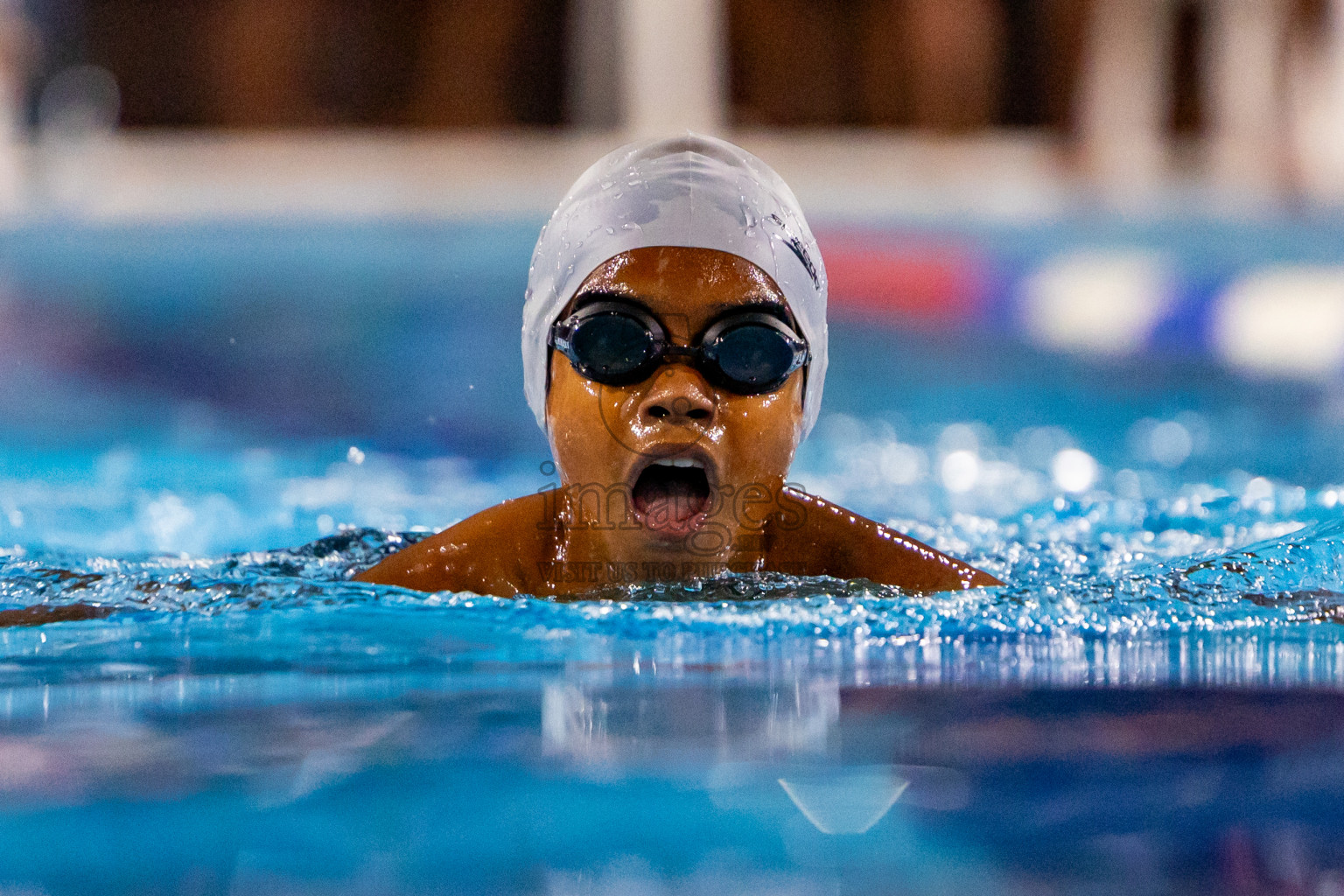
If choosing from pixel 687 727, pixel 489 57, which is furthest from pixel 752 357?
pixel 489 57

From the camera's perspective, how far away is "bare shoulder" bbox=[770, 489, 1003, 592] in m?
1.85

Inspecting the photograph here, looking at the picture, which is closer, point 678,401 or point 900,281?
point 678,401

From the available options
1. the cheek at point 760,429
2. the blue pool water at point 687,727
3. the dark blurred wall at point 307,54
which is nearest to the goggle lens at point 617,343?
the cheek at point 760,429

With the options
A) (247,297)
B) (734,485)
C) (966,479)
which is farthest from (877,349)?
(734,485)

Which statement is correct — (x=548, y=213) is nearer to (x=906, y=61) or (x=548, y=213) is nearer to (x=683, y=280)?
(x=906, y=61)

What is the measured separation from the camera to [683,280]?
173 cm

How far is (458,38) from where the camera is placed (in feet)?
19.7

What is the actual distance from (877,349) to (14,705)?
13.0 feet

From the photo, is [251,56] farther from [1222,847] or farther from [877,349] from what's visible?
[1222,847]

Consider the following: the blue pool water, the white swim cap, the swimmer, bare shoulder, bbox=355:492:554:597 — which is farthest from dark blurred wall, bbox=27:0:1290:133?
bare shoulder, bbox=355:492:554:597

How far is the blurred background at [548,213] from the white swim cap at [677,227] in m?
1.58

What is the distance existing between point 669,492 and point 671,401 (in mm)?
147

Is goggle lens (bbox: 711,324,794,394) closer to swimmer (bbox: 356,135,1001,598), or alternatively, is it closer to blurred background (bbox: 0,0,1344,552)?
swimmer (bbox: 356,135,1001,598)

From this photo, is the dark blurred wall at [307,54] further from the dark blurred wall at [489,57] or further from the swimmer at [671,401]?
the swimmer at [671,401]
